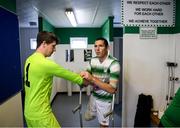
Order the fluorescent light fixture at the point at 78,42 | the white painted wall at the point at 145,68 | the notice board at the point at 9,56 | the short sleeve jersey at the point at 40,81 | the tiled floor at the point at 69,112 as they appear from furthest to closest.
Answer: the fluorescent light fixture at the point at 78,42, the tiled floor at the point at 69,112, the white painted wall at the point at 145,68, the notice board at the point at 9,56, the short sleeve jersey at the point at 40,81

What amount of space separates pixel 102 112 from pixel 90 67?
619mm

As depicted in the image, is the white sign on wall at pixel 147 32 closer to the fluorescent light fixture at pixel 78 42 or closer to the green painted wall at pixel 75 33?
the fluorescent light fixture at pixel 78 42

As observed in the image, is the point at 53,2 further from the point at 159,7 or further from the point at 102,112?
the point at 102,112

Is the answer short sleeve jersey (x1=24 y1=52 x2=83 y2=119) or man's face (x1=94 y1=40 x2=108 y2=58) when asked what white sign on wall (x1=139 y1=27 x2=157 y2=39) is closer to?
man's face (x1=94 y1=40 x2=108 y2=58)

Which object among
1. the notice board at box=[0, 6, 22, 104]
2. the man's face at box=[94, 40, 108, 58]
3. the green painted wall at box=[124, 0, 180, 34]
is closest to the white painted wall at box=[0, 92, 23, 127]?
the notice board at box=[0, 6, 22, 104]

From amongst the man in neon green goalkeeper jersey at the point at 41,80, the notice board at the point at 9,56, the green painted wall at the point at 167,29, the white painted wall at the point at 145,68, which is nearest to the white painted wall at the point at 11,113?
the notice board at the point at 9,56

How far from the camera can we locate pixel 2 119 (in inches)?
81.7

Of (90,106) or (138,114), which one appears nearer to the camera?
(90,106)

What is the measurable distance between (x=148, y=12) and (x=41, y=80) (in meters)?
1.97

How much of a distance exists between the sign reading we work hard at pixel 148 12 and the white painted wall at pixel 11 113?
1958 mm

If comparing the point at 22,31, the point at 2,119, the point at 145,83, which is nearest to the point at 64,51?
the point at 22,31

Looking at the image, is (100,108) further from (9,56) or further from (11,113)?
(9,56)

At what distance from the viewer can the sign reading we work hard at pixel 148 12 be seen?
267cm

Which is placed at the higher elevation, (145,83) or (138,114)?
(145,83)
